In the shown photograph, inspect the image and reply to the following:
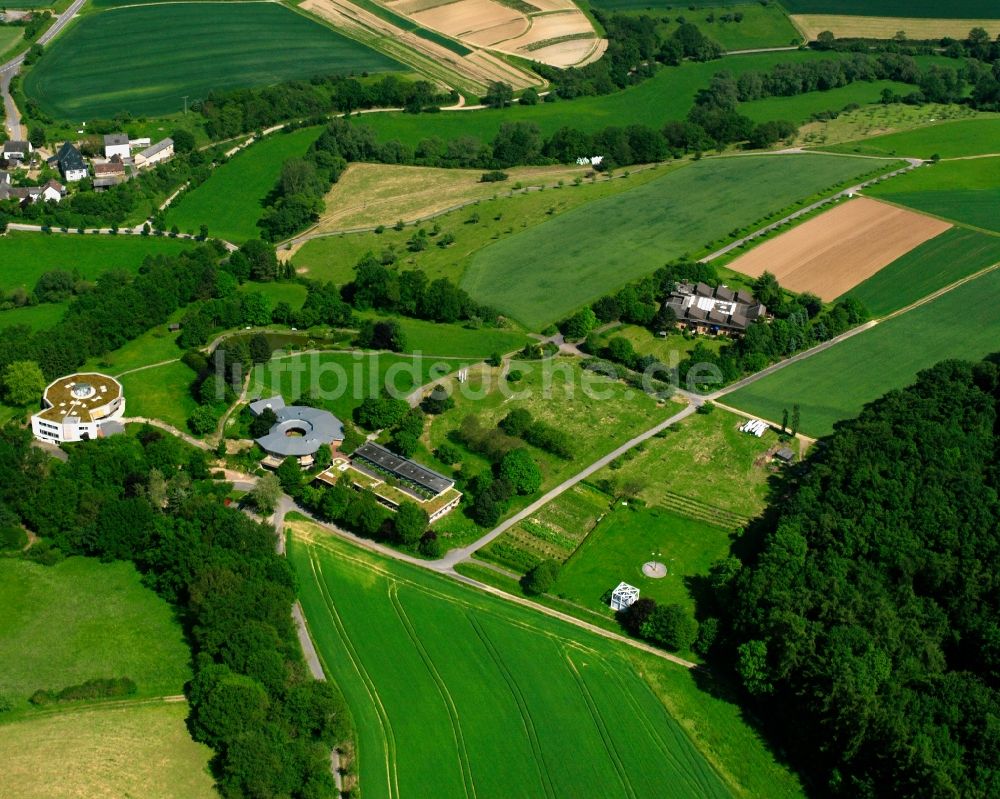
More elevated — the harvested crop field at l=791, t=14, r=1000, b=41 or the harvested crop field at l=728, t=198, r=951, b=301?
the harvested crop field at l=791, t=14, r=1000, b=41

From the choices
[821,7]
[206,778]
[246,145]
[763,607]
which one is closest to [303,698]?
[206,778]

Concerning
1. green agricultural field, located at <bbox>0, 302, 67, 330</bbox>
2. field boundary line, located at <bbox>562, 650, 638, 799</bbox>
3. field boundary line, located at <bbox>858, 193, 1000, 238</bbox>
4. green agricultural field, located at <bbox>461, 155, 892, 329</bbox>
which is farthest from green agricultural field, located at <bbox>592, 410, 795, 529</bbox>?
green agricultural field, located at <bbox>0, 302, 67, 330</bbox>

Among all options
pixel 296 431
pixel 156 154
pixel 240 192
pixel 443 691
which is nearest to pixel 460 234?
pixel 240 192

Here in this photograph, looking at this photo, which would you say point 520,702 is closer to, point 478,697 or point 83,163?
point 478,697

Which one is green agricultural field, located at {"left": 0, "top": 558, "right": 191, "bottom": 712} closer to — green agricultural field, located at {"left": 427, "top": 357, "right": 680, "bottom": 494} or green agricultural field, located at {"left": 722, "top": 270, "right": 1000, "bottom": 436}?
green agricultural field, located at {"left": 427, "top": 357, "right": 680, "bottom": 494}

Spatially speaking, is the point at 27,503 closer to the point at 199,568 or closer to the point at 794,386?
the point at 199,568

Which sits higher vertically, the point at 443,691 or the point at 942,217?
the point at 942,217
